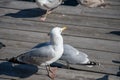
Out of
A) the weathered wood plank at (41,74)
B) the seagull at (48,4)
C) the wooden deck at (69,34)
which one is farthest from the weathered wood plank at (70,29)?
the weathered wood plank at (41,74)

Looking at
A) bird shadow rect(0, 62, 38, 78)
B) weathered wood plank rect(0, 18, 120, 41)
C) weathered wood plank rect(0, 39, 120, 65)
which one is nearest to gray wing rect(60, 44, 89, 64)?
weathered wood plank rect(0, 39, 120, 65)

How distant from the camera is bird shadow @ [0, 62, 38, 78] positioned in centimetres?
345

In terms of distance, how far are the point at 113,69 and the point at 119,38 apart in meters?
0.74

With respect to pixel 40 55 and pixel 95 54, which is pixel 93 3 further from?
pixel 40 55

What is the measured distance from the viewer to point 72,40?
13.5 ft

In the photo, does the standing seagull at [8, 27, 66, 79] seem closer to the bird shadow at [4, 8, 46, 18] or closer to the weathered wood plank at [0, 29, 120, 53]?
the weathered wood plank at [0, 29, 120, 53]

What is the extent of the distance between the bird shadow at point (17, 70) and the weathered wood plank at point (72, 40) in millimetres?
600

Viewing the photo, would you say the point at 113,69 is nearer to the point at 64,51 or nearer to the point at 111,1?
the point at 64,51

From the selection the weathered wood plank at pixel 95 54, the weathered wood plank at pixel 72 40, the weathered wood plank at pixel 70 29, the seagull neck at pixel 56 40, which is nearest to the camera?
the seagull neck at pixel 56 40

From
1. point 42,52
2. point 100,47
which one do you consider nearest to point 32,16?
point 100,47

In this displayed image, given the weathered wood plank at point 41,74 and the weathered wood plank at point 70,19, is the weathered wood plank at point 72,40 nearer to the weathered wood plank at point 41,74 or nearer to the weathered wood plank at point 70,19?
the weathered wood plank at point 70,19

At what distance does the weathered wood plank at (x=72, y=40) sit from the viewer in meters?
3.93

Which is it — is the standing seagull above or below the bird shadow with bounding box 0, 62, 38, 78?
above

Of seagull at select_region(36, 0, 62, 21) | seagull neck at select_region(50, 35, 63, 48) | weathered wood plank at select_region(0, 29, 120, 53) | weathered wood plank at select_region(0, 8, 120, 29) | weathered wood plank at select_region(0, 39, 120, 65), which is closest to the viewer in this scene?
seagull neck at select_region(50, 35, 63, 48)
